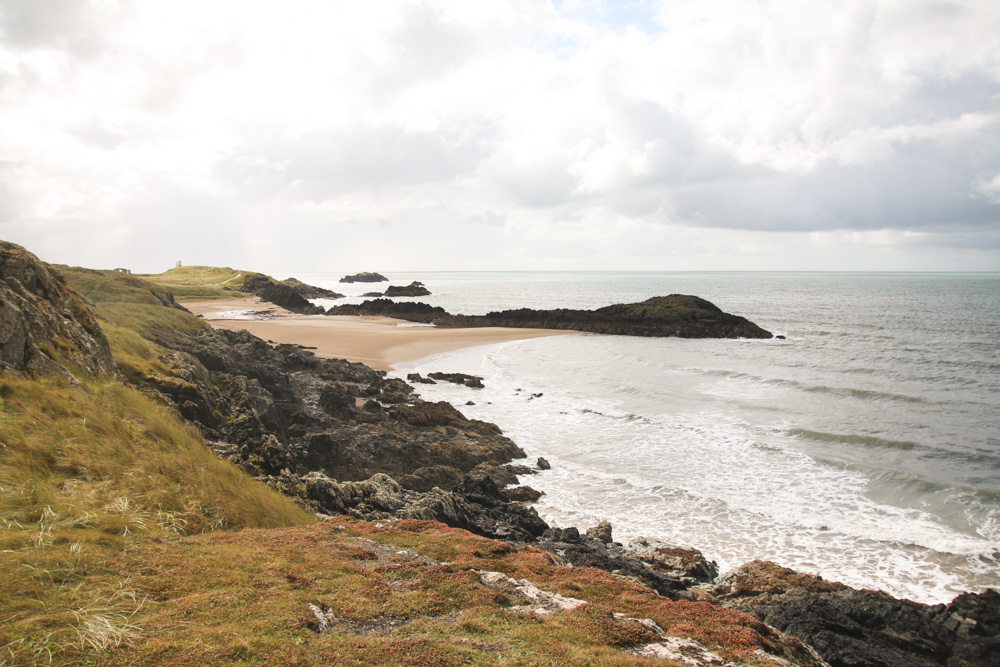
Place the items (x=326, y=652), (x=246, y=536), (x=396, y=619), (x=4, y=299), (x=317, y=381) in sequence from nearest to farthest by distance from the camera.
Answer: (x=326, y=652) → (x=396, y=619) → (x=246, y=536) → (x=4, y=299) → (x=317, y=381)

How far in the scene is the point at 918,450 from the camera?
18.7 metres

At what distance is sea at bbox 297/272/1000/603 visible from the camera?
1229cm

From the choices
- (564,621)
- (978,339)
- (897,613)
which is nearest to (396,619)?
(564,621)

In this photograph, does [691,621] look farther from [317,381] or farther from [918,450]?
[317,381]

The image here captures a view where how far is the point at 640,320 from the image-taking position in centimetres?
5781

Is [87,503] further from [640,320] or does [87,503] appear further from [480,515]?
[640,320]

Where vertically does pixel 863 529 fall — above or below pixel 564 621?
below

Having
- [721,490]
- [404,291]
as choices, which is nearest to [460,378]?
[721,490]

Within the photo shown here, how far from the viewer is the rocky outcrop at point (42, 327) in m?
7.64

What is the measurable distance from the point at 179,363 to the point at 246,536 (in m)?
11.5

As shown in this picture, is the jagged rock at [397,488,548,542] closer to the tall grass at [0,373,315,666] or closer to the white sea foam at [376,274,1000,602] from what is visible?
the white sea foam at [376,274,1000,602]

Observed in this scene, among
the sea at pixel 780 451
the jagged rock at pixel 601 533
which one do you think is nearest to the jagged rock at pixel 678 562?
the jagged rock at pixel 601 533

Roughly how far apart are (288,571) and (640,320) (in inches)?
2173

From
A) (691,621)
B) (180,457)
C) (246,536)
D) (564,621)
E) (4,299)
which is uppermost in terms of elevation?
(4,299)
